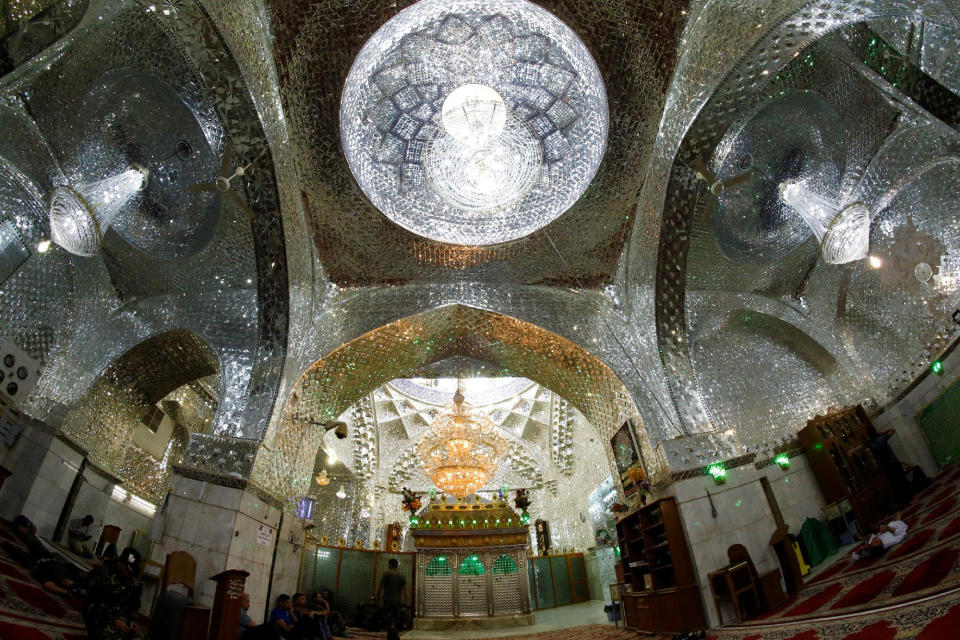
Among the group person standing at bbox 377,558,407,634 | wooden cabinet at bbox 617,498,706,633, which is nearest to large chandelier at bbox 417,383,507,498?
person standing at bbox 377,558,407,634

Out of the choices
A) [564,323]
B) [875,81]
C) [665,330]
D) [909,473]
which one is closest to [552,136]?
[564,323]

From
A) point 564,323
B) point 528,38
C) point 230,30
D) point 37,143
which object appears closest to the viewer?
point 230,30

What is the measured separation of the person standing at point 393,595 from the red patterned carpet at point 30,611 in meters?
4.89

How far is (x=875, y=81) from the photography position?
5.94 metres

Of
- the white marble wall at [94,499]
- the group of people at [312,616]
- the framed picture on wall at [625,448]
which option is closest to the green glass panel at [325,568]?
the group of people at [312,616]

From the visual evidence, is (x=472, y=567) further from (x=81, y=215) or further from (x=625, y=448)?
(x=81, y=215)

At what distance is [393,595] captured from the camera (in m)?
8.32

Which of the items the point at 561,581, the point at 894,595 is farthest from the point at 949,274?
the point at 561,581

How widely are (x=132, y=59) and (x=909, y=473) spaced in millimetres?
10799

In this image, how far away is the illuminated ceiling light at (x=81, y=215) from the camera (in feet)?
14.8

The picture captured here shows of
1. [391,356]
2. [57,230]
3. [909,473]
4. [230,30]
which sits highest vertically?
[230,30]

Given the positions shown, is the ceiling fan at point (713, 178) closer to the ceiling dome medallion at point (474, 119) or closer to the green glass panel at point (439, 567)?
the ceiling dome medallion at point (474, 119)

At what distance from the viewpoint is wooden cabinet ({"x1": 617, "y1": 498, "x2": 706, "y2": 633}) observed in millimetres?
5637

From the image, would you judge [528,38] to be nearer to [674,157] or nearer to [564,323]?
[674,157]
